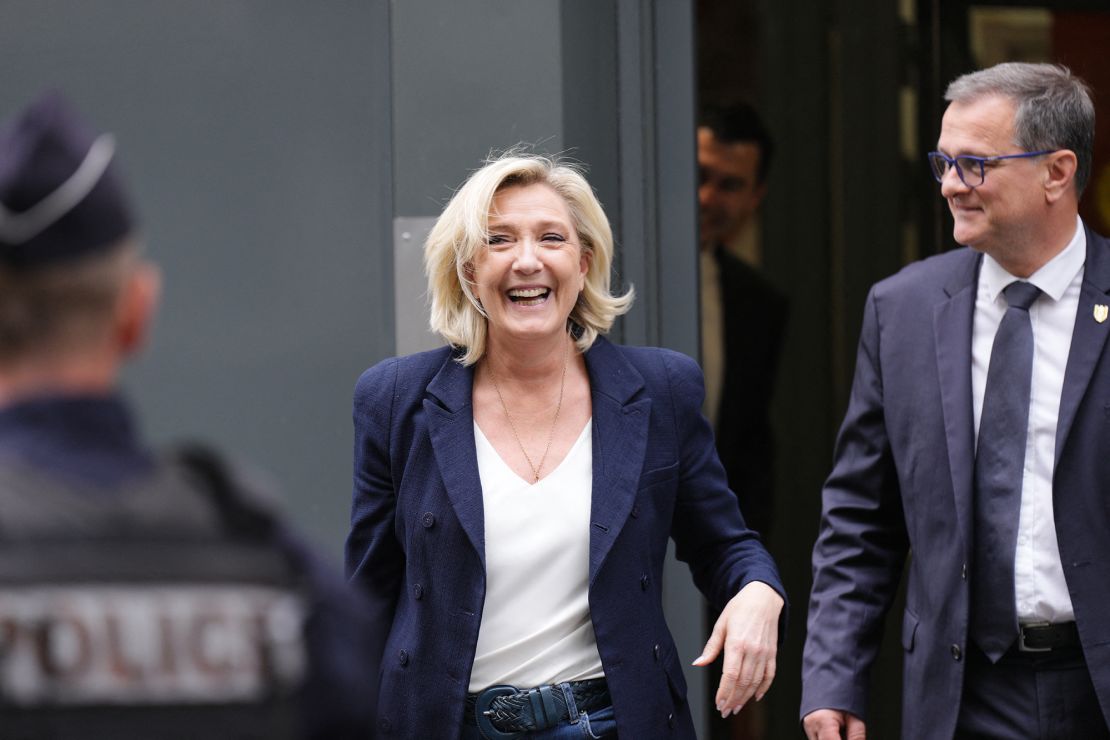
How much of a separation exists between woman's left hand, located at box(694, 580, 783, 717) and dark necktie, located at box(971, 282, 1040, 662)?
423 mm

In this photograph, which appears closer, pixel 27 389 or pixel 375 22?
pixel 27 389

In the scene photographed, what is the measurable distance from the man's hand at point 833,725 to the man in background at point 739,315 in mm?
1818

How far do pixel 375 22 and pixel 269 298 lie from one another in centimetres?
81

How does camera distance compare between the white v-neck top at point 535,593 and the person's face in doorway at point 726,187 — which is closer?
the white v-neck top at point 535,593

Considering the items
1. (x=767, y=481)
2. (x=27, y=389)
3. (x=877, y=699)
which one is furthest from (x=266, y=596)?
(x=877, y=699)

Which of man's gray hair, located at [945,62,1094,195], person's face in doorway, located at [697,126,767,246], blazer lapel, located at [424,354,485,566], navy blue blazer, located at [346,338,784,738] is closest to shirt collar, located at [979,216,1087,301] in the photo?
man's gray hair, located at [945,62,1094,195]

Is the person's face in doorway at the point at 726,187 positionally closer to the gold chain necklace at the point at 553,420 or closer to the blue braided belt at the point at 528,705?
the gold chain necklace at the point at 553,420

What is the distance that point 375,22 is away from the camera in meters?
4.98

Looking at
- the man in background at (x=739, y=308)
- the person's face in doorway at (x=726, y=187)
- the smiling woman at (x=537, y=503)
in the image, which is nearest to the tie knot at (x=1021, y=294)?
the smiling woman at (x=537, y=503)

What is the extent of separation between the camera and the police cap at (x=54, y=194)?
1.83m

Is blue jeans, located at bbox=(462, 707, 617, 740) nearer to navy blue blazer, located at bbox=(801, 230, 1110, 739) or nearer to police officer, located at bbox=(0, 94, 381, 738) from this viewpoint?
navy blue blazer, located at bbox=(801, 230, 1110, 739)

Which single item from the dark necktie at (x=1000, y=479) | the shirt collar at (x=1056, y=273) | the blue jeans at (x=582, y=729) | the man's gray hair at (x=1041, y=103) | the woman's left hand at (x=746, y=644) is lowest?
the blue jeans at (x=582, y=729)

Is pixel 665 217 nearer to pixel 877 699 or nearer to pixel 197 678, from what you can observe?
pixel 877 699

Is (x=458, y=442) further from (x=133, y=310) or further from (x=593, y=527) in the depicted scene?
(x=133, y=310)
